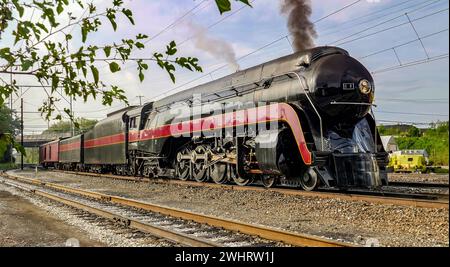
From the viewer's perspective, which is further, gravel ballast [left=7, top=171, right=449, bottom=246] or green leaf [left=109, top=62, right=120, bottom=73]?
gravel ballast [left=7, top=171, right=449, bottom=246]

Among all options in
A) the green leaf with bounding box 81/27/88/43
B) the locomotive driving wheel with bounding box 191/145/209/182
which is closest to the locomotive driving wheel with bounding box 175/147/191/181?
the locomotive driving wheel with bounding box 191/145/209/182

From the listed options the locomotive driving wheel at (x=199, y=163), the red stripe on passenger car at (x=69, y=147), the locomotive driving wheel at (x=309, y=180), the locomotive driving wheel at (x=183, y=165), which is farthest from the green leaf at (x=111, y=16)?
the red stripe on passenger car at (x=69, y=147)

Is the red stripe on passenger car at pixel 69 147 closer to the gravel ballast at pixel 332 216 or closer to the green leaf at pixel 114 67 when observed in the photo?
the gravel ballast at pixel 332 216

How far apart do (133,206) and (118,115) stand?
12837 mm

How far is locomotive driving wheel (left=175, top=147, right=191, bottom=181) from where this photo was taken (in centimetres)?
1617

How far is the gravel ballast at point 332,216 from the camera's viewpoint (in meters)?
6.29

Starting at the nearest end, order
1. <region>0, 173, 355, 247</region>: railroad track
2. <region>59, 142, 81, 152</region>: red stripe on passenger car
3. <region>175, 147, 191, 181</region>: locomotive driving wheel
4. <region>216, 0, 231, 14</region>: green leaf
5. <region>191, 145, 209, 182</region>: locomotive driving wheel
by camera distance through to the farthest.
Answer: <region>216, 0, 231, 14</region>: green leaf, <region>0, 173, 355, 247</region>: railroad track, <region>191, 145, 209, 182</region>: locomotive driving wheel, <region>175, 147, 191, 181</region>: locomotive driving wheel, <region>59, 142, 81, 152</region>: red stripe on passenger car

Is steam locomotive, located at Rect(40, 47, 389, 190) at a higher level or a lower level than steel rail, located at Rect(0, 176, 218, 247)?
higher

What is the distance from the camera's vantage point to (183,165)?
16.6m

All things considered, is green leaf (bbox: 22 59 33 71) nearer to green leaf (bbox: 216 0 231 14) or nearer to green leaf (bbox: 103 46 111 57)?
green leaf (bbox: 103 46 111 57)

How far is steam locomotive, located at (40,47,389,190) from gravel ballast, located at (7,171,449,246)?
0.95 meters

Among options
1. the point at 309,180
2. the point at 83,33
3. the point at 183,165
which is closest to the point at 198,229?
the point at 83,33

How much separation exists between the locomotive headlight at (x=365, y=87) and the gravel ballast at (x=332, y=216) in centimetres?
307
